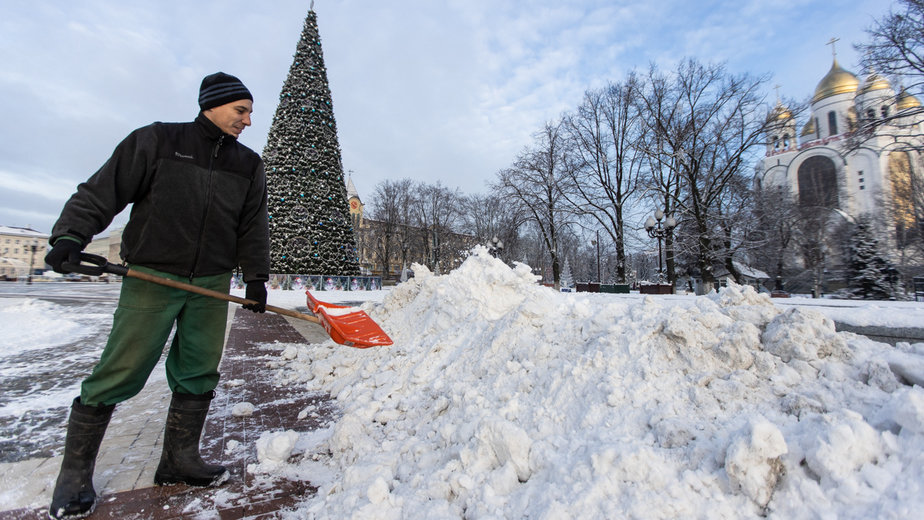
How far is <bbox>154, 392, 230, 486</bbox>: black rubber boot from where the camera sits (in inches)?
84.9

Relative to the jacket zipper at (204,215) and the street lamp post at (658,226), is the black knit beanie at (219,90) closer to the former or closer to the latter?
the jacket zipper at (204,215)

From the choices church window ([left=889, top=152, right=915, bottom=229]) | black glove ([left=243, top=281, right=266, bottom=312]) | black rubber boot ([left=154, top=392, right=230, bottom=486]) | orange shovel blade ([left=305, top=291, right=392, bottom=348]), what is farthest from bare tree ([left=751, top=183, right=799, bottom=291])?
black rubber boot ([left=154, top=392, right=230, bottom=486])

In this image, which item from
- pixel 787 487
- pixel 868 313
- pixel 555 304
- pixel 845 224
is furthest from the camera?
pixel 845 224

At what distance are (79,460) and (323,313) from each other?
1.37 metres

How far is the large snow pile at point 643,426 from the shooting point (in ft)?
4.79

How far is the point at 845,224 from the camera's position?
26.9 metres

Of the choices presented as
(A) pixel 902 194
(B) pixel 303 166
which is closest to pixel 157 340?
(B) pixel 303 166

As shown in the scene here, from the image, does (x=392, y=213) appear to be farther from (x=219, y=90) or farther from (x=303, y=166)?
(x=219, y=90)

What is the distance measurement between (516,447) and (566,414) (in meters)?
0.45

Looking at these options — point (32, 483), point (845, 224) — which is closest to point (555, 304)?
point (32, 483)

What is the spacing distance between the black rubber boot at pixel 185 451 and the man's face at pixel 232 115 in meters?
1.53

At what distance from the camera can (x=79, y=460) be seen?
1.90m

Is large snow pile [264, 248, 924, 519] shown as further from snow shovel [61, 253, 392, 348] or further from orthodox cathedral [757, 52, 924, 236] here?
orthodox cathedral [757, 52, 924, 236]

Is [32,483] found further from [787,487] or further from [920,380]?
[920,380]
